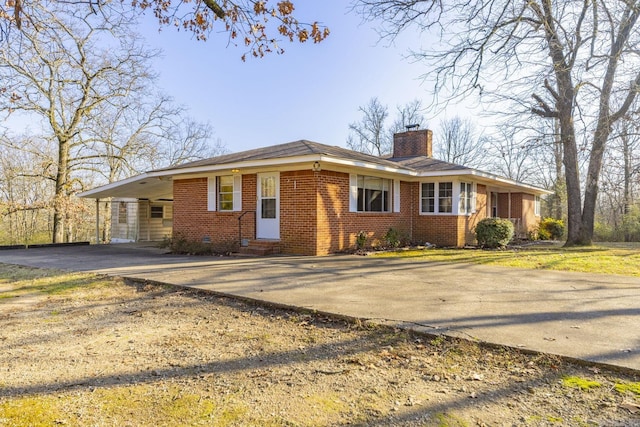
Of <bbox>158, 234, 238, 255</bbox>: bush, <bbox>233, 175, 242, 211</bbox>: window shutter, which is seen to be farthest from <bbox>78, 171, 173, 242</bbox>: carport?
<bbox>233, 175, 242, 211</bbox>: window shutter

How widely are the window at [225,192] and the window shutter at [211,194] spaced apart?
186 millimetres

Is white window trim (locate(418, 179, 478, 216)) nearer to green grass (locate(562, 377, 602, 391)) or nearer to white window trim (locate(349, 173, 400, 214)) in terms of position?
white window trim (locate(349, 173, 400, 214))

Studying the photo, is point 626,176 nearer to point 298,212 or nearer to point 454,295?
point 298,212

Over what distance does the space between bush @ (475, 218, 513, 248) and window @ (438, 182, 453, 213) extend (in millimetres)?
1303

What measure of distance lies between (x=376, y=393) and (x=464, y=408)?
23.7 inches

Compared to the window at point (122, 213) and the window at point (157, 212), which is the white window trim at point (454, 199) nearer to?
the window at point (157, 212)

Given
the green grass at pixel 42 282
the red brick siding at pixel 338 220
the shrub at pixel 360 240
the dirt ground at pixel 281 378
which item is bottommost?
the dirt ground at pixel 281 378

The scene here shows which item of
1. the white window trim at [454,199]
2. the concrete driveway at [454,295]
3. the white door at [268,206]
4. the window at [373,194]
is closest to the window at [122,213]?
the concrete driveway at [454,295]

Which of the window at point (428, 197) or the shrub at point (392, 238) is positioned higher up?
the window at point (428, 197)

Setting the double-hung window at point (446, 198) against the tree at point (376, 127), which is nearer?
the double-hung window at point (446, 198)

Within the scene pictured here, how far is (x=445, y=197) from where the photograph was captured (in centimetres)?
1461

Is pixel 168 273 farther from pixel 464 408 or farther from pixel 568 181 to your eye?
Result: pixel 568 181

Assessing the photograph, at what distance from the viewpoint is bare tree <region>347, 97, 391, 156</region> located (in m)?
38.6

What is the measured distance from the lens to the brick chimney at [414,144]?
61.0 ft
